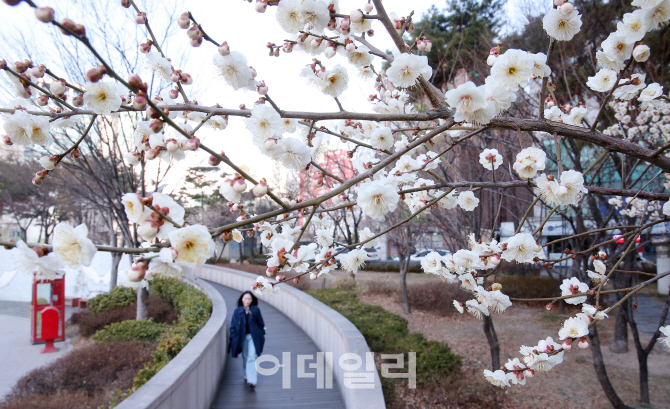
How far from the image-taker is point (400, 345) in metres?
5.68

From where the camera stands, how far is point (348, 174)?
11.0 metres

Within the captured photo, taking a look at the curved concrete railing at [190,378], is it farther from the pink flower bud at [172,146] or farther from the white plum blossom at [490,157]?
the white plum blossom at [490,157]

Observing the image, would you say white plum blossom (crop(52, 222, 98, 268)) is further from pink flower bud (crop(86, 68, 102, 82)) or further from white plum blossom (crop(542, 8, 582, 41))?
Answer: white plum blossom (crop(542, 8, 582, 41))

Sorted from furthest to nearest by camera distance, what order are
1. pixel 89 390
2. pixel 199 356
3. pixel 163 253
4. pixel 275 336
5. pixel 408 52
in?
pixel 275 336 < pixel 89 390 < pixel 199 356 < pixel 408 52 < pixel 163 253

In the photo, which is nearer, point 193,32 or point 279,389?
point 193,32

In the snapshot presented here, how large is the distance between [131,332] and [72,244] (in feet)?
26.9

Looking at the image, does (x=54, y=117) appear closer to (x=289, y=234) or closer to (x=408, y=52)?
(x=289, y=234)

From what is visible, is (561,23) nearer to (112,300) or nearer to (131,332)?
(131,332)

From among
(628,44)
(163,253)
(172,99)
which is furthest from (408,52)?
(163,253)

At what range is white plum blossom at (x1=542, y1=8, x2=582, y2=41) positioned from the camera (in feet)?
5.14

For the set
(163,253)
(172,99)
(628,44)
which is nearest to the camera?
(163,253)

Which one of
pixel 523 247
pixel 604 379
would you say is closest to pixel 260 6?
pixel 523 247

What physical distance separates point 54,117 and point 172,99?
1.69 feet

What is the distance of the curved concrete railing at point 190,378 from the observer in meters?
2.97
